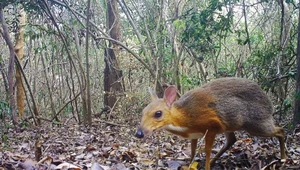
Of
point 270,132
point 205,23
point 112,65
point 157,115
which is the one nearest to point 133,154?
point 157,115

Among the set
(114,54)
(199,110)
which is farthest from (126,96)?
(199,110)

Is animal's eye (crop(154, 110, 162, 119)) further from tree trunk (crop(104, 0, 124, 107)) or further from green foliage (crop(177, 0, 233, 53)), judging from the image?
tree trunk (crop(104, 0, 124, 107))

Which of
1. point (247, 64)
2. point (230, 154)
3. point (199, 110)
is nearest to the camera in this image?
point (199, 110)

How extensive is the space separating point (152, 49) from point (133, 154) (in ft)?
15.8

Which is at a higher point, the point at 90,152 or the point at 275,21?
the point at 275,21

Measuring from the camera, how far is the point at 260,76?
726cm

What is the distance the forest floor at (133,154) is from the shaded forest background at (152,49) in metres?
0.81

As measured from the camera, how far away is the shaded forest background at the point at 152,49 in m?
7.52

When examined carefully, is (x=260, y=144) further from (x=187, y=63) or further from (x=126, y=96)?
(x=187, y=63)

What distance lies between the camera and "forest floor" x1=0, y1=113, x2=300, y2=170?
381cm

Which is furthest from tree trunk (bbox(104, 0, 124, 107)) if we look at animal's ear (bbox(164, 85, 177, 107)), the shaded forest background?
animal's ear (bbox(164, 85, 177, 107))

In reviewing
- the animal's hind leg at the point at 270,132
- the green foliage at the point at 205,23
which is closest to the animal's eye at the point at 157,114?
the animal's hind leg at the point at 270,132

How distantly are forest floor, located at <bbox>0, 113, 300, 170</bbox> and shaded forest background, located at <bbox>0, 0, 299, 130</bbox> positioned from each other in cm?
81

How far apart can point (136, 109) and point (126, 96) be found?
0.40 metres
